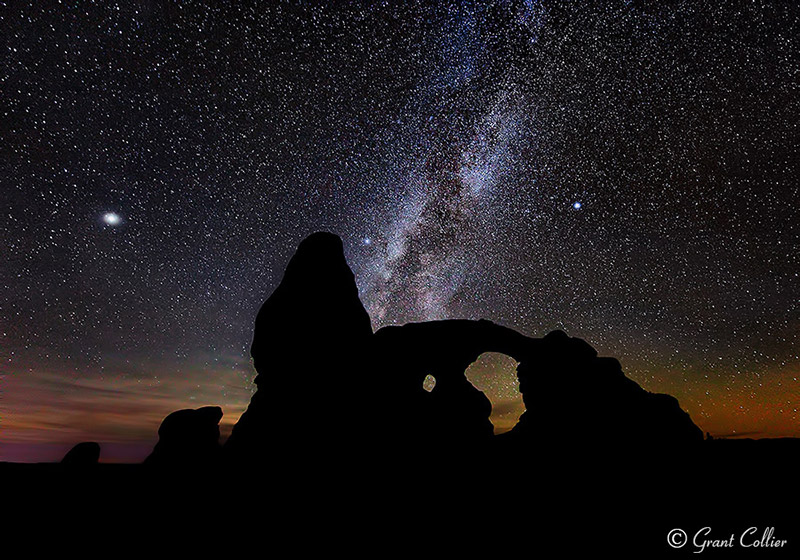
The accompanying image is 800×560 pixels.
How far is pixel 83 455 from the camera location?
74.2ft

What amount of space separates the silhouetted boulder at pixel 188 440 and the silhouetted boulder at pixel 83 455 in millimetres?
5959

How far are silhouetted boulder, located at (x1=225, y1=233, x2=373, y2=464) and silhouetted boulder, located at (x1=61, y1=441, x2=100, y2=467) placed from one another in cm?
1160

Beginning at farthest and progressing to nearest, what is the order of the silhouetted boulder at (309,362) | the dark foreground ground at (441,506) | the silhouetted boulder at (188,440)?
the silhouetted boulder at (188,440) < the silhouetted boulder at (309,362) < the dark foreground ground at (441,506)

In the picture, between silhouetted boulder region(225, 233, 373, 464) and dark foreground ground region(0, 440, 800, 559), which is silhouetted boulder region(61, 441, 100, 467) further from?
silhouetted boulder region(225, 233, 373, 464)

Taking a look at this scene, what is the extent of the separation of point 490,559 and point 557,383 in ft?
48.7

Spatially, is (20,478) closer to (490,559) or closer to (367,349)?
(367,349)

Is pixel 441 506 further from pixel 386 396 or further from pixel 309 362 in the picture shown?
pixel 309 362

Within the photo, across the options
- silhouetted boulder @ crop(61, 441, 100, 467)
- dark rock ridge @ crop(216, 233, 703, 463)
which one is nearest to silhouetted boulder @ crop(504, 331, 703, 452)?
dark rock ridge @ crop(216, 233, 703, 463)

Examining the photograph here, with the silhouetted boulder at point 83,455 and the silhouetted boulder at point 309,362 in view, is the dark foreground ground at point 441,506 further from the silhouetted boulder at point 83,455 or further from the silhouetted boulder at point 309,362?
the silhouetted boulder at point 83,455

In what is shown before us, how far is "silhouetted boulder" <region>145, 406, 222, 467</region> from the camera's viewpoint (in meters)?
19.3

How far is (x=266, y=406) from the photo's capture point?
19.4 m

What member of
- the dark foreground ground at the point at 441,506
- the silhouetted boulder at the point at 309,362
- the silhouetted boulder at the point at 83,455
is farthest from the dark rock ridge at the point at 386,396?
the silhouetted boulder at the point at 83,455

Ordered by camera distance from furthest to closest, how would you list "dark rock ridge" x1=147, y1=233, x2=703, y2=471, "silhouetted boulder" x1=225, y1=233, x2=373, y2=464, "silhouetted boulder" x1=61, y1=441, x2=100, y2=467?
"silhouetted boulder" x1=61, y1=441, x2=100, y2=467 < "dark rock ridge" x1=147, y1=233, x2=703, y2=471 < "silhouetted boulder" x1=225, y1=233, x2=373, y2=464

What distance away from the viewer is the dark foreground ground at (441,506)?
32.4 feet
